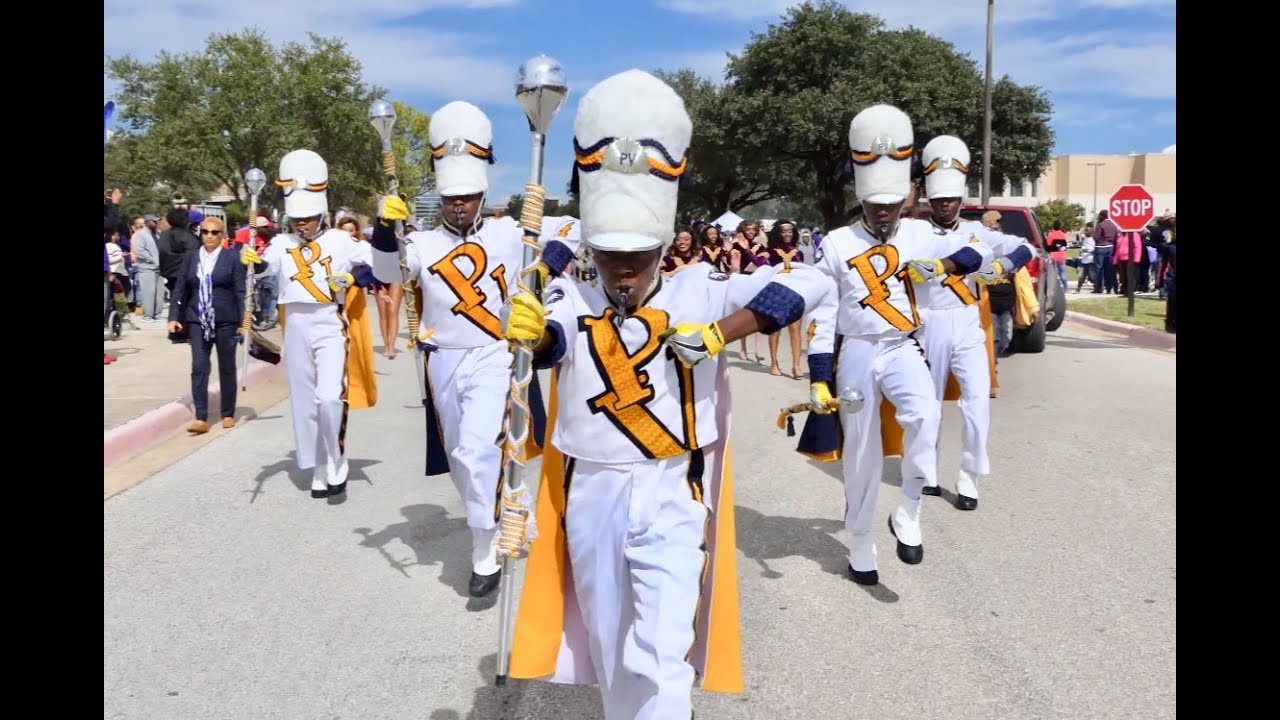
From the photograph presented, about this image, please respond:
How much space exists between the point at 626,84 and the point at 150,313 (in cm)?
1941

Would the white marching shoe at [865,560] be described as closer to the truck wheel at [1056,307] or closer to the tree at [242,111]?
the truck wheel at [1056,307]

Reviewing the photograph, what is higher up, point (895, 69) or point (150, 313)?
point (895, 69)

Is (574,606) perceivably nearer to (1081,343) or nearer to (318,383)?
(318,383)

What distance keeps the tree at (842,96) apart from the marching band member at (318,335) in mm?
35923

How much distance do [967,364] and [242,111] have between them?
145 feet

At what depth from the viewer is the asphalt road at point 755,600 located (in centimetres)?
428

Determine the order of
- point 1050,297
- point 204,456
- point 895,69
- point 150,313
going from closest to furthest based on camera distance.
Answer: point 204,456 → point 1050,297 → point 150,313 → point 895,69

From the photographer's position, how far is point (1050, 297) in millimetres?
17234

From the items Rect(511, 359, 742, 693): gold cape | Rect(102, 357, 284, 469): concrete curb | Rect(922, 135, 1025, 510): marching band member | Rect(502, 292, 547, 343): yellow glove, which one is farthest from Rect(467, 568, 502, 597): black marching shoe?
Rect(102, 357, 284, 469): concrete curb

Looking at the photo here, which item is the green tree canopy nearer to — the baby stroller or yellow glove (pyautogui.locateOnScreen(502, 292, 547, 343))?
the baby stroller

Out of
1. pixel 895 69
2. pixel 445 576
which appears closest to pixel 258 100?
pixel 895 69

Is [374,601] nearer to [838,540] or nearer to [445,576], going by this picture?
[445,576]

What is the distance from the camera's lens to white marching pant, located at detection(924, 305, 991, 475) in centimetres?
695
